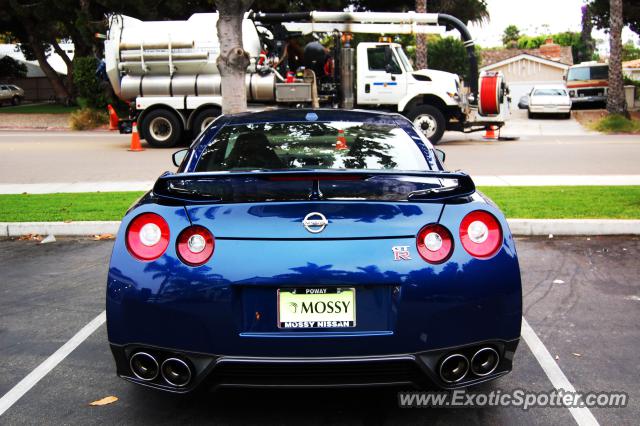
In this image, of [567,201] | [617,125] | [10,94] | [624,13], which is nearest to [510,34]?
[624,13]

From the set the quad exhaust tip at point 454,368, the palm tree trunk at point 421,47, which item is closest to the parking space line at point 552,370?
the quad exhaust tip at point 454,368

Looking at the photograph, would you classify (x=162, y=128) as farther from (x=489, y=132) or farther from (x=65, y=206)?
(x=65, y=206)

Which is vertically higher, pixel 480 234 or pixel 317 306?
pixel 480 234

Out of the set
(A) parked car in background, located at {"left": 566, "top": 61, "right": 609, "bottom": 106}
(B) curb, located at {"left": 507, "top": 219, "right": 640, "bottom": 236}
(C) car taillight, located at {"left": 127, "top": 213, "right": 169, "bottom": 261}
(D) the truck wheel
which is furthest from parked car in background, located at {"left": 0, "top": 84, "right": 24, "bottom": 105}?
(C) car taillight, located at {"left": 127, "top": 213, "right": 169, "bottom": 261}

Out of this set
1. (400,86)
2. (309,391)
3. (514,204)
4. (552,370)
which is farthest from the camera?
(400,86)

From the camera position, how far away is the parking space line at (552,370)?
3.55 metres

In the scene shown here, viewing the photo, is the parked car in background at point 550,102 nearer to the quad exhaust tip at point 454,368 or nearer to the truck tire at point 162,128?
the truck tire at point 162,128

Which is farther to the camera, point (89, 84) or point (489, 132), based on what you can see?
point (89, 84)

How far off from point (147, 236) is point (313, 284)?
0.81 metres

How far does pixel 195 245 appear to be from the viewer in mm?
3225

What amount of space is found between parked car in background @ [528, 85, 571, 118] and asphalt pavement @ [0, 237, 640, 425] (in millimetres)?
25679

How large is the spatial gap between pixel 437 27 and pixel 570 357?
17.9 metres

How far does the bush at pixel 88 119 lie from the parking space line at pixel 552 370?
26.3m

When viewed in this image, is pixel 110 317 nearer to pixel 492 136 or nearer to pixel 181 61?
pixel 181 61
